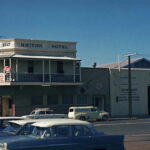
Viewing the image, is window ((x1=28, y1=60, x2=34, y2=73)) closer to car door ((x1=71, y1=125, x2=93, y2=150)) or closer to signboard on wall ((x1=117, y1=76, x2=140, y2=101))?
signboard on wall ((x1=117, y1=76, x2=140, y2=101))

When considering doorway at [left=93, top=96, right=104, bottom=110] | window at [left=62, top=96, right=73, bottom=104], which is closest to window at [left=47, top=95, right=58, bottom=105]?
window at [left=62, top=96, right=73, bottom=104]

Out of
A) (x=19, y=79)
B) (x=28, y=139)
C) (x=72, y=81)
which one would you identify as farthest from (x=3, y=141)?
(x=72, y=81)

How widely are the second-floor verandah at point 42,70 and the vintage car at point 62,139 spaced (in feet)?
105

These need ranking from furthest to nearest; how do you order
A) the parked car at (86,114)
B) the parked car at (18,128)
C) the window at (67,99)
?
the window at (67,99) → the parked car at (86,114) → the parked car at (18,128)

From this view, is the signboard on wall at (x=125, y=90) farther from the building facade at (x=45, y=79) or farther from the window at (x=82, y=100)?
the window at (x=82, y=100)

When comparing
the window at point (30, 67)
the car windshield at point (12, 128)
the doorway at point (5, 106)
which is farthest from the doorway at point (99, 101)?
the car windshield at point (12, 128)

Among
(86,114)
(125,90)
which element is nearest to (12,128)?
(86,114)

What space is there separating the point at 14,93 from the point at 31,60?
4071 millimetres

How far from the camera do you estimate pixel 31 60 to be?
4594cm

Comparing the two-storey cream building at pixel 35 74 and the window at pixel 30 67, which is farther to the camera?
the window at pixel 30 67

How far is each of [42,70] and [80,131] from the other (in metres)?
34.7

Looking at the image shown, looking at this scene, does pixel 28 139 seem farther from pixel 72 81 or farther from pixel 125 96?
pixel 125 96

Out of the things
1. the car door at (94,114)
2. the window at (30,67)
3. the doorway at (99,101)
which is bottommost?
the car door at (94,114)

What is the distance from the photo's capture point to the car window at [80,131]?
1164 cm
